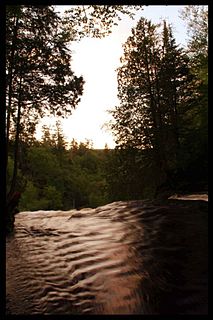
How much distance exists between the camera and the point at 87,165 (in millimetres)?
59062

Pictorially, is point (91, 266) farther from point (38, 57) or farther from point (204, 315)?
point (38, 57)

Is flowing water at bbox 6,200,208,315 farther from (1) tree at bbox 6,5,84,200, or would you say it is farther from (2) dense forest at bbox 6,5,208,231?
(1) tree at bbox 6,5,84,200

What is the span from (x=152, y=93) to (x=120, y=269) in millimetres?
9214

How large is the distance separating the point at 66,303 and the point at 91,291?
0.41 metres

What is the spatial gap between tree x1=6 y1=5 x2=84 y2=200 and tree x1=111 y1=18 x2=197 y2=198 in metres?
2.41

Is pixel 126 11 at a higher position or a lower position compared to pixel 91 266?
higher

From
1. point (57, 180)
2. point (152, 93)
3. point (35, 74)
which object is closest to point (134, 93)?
point (152, 93)

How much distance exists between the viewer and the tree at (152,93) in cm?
1070

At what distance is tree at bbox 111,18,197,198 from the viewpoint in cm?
1070

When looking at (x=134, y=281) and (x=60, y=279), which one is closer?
(x=134, y=281)

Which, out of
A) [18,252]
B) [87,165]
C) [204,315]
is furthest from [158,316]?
[87,165]

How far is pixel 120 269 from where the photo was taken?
5.12 metres

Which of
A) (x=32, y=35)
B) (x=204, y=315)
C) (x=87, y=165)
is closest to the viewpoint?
(x=204, y=315)

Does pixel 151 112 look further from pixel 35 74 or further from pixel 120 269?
pixel 120 269
